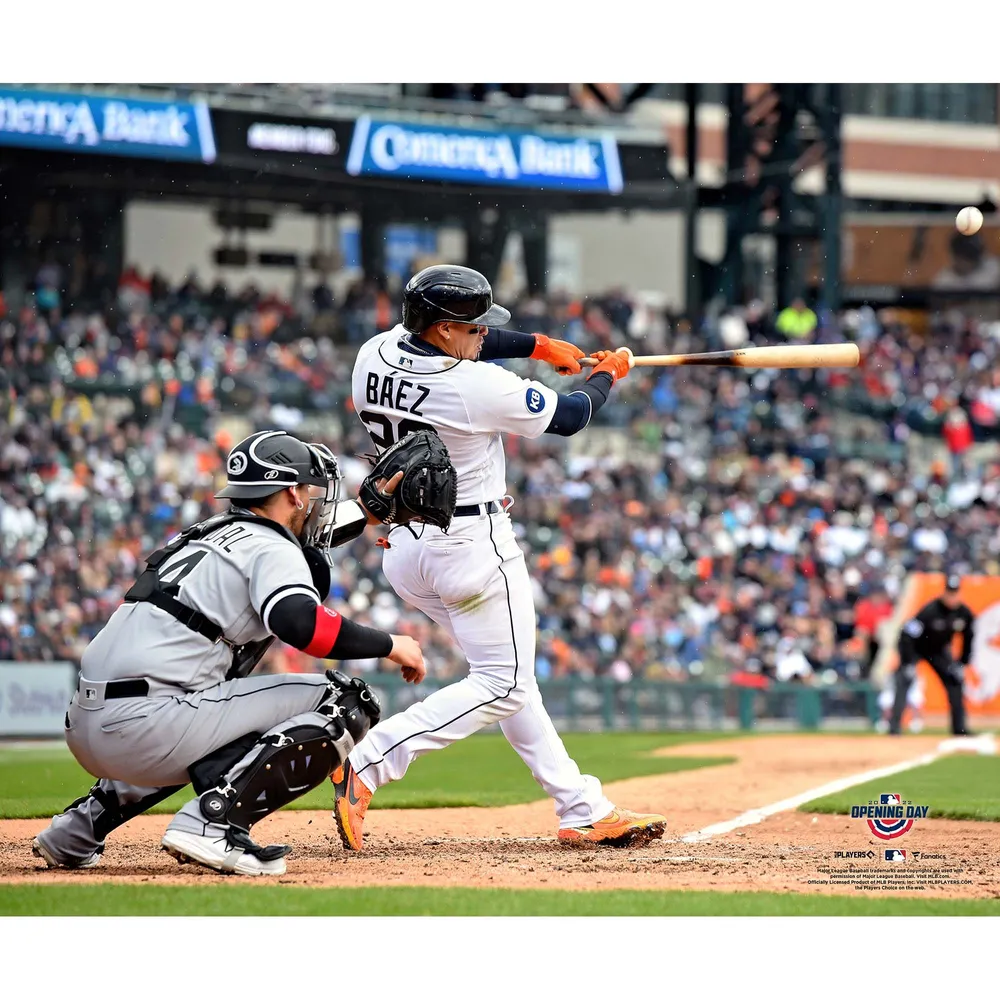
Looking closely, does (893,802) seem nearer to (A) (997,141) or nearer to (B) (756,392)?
(B) (756,392)

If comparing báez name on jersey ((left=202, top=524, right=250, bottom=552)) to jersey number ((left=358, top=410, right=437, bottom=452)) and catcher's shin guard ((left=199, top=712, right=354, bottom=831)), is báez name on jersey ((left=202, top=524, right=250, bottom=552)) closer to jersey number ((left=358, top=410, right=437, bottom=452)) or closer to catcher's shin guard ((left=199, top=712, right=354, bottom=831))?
catcher's shin guard ((left=199, top=712, right=354, bottom=831))

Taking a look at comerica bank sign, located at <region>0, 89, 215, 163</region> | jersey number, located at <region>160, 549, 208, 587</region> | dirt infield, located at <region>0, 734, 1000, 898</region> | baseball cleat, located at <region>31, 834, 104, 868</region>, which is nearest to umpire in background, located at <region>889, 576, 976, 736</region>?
dirt infield, located at <region>0, 734, 1000, 898</region>

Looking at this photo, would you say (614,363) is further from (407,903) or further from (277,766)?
(407,903)

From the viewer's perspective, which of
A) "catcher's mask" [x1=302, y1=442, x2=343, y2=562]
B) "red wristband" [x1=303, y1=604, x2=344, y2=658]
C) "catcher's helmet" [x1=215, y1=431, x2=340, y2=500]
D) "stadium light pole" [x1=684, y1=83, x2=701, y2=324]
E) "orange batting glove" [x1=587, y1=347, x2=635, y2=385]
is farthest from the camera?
"stadium light pole" [x1=684, y1=83, x2=701, y2=324]

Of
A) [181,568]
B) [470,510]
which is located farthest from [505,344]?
[181,568]

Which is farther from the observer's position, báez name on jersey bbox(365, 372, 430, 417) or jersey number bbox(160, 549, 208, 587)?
báez name on jersey bbox(365, 372, 430, 417)

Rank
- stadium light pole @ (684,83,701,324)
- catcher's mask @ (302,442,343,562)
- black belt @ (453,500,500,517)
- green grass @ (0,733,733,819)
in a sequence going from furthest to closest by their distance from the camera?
stadium light pole @ (684,83,701,324) < green grass @ (0,733,733,819) < black belt @ (453,500,500,517) < catcher's mask @ (302,442,343,562)

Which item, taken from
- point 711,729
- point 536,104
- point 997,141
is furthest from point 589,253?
point 711,729
